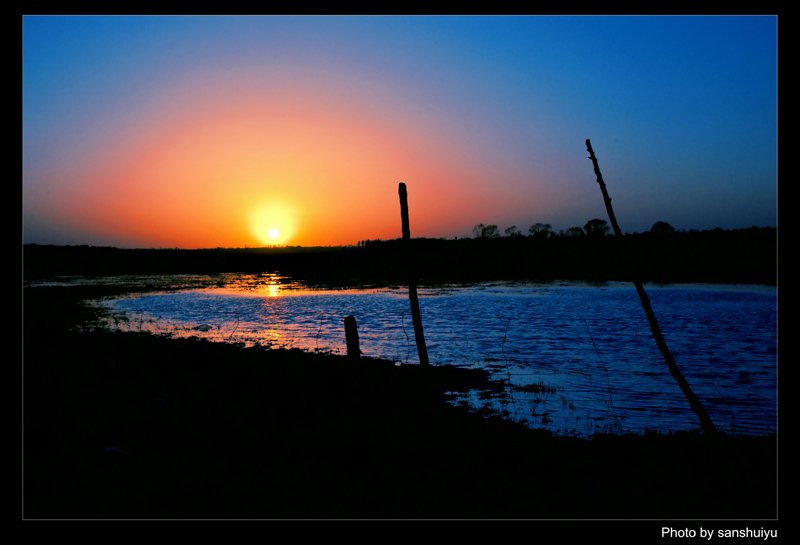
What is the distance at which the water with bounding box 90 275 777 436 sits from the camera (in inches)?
418

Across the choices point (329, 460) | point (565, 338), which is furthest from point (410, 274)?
point (565, 338)

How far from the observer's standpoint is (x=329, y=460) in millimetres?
6871

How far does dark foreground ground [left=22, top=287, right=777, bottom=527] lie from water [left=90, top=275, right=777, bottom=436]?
2.07 metres

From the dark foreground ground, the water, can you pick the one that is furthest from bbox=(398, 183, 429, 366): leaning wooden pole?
the dark foreground ground

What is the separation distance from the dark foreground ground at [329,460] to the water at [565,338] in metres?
2.07

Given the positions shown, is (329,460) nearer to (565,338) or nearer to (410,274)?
(410,274)

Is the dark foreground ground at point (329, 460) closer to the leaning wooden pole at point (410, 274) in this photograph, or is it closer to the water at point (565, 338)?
the water at point (565, 338)

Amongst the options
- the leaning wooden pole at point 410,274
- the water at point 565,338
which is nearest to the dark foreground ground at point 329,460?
the water at point 565,338

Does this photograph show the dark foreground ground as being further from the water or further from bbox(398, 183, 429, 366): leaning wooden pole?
bbox(398, 183, 429, 366): leaning wooden pole

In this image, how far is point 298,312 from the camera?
1168 inches

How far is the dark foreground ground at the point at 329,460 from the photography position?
18.4 feet

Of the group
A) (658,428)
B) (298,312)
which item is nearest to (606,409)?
(658,428)

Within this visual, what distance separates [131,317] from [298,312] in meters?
9.01

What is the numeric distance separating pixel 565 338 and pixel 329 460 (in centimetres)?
1448
